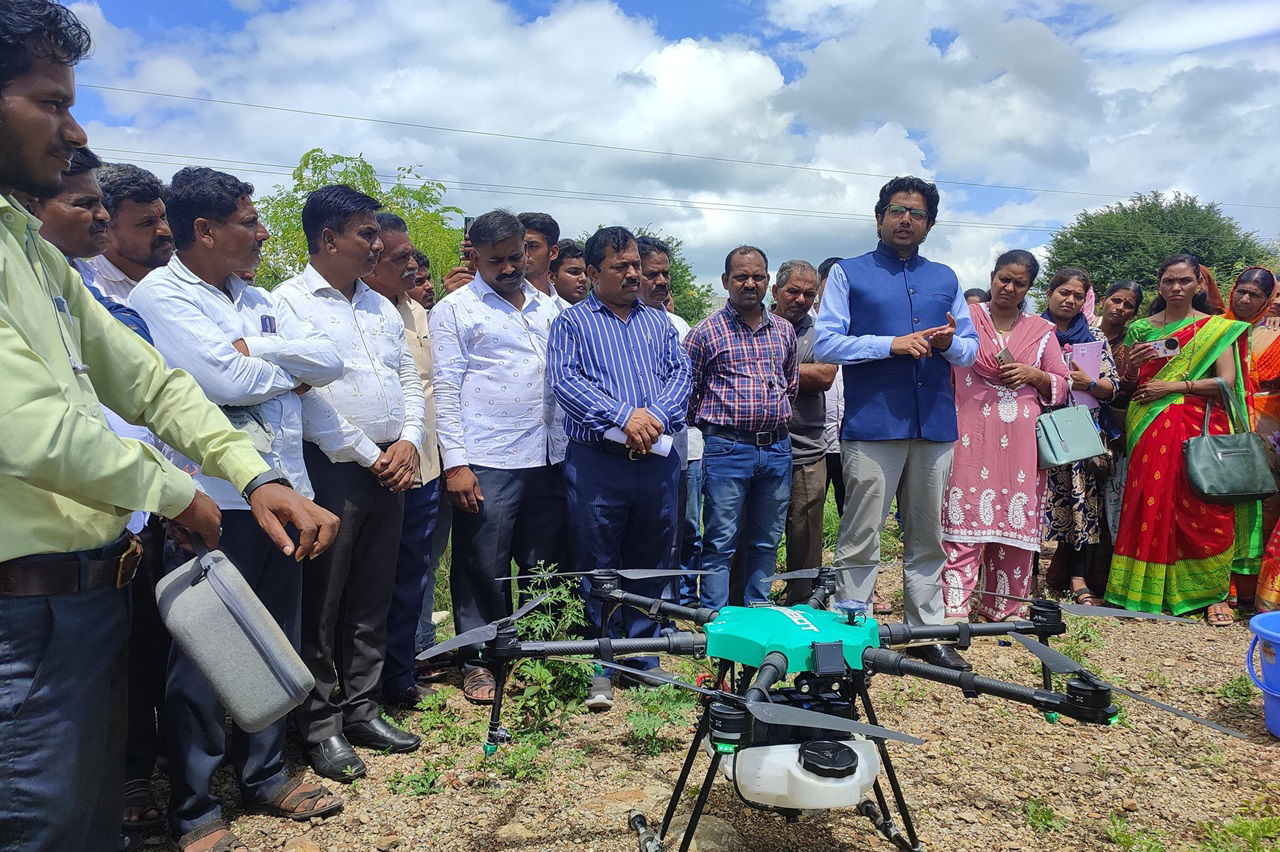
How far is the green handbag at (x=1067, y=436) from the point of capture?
496 cm

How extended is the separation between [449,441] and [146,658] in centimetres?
150

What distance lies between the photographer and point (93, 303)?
1943mm

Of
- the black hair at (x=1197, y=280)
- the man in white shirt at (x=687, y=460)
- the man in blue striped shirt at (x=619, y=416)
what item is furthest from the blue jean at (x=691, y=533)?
the black hair at (x=1197, y=280)

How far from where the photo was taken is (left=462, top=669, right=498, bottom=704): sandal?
388cm

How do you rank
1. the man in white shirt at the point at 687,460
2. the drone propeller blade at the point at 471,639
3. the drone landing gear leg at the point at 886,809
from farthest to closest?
the man in white shirt at the point at 687,460
the drone landing gear leg at the point at 886,809
the drone propeller blade at the point at 471,639

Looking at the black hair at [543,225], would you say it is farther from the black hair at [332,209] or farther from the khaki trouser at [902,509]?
the khaki trouser at [902,509]

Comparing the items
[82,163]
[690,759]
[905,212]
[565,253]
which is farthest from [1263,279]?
[82,163]

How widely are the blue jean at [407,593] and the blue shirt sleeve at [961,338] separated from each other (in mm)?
2788

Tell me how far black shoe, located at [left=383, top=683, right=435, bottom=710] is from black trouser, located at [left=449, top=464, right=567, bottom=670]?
0.87ft

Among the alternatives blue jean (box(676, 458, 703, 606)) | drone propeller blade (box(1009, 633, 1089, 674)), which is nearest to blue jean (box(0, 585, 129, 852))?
drone propeller blade (box(1009, 633, 1089, 674))

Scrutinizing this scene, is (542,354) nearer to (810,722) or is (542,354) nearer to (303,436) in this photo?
(303,436)

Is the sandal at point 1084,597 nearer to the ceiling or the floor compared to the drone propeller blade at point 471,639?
nearer to the floor

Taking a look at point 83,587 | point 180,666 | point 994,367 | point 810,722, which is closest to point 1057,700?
point 810,722

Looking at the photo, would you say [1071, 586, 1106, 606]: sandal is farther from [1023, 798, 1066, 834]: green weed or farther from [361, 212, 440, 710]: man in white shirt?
[361, 212, 440, 710]: man in white shirt
